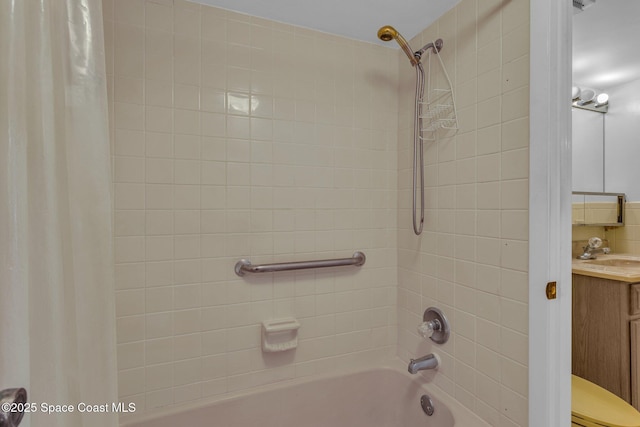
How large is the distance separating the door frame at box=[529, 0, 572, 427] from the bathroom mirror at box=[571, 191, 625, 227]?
176 cm

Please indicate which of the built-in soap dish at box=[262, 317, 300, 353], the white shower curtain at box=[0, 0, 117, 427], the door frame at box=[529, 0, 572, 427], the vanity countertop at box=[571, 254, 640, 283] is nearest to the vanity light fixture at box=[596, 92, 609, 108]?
the vanity countertop at box=[571, 254, 640, 283]

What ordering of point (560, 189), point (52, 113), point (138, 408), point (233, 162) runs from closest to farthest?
point (52, 113) → point (560, 189) → point (138, 408) → point (233, 162)

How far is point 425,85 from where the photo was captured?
4.94 feet

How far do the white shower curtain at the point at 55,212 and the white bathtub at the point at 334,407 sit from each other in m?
0.83

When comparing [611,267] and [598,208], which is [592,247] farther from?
[611,267]

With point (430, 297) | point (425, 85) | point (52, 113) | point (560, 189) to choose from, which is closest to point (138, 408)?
point (52, 113)

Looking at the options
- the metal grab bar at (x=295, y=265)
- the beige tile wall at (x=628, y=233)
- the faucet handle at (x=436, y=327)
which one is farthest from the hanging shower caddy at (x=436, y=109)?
the beige tile wall at (x=628, y=233)

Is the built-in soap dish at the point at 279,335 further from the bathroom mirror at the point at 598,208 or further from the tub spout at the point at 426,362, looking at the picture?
the bathroom mirror at the point at 598,208

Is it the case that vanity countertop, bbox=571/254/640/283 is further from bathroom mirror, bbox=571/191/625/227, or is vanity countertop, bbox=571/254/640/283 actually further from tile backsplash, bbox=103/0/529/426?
tile backsplash, bbox=103/0/529/426

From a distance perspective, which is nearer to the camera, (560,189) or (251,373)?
(560,189)

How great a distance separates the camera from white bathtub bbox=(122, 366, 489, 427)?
1288mm

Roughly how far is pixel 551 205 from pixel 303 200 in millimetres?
993

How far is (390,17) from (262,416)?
196 cm

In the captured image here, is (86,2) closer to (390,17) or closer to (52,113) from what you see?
(52,113)
